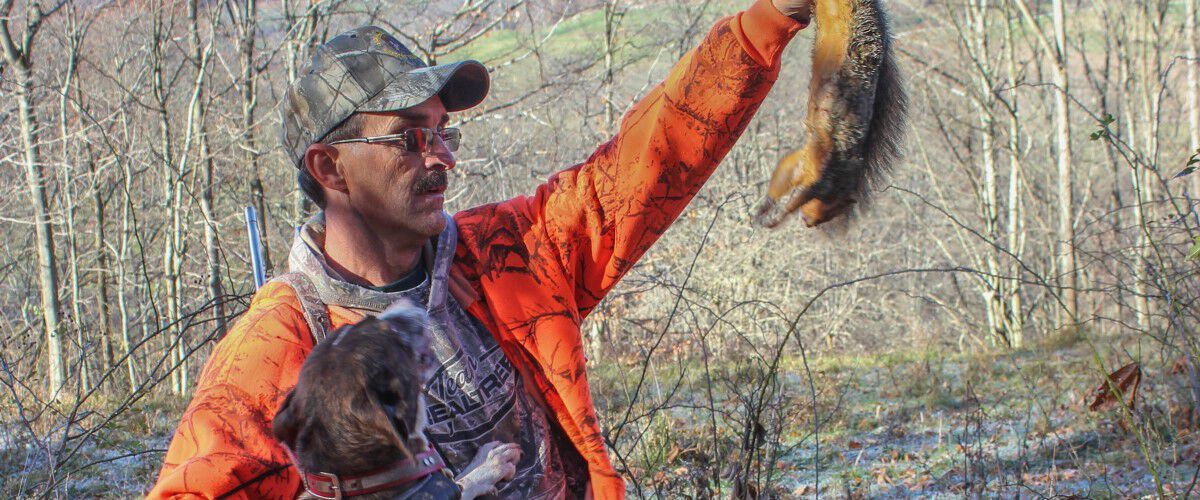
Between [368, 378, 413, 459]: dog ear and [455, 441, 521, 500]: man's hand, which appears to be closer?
[368, 378, 413, 459]: dog ear

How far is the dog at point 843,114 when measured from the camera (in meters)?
1.86

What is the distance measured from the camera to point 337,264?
239cm

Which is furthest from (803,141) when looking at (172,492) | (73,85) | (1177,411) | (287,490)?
(73,85)

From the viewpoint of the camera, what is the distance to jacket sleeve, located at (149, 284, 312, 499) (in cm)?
179

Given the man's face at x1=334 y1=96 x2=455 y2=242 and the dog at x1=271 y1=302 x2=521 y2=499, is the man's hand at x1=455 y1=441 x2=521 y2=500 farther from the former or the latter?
the man's face at x1=334 y1=96 x2=455 y2=242

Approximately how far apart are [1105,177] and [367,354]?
29.5m

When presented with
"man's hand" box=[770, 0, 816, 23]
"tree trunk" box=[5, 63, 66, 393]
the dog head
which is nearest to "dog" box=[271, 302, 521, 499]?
the dog head

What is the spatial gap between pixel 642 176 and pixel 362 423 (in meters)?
0.92

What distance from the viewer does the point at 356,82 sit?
230 centimetres

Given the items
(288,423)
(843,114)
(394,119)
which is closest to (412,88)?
(394,119)

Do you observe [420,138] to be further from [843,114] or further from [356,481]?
[843,114]

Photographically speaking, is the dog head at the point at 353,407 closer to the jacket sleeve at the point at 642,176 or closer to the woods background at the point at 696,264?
the jacket sleeve at the point at 642,176

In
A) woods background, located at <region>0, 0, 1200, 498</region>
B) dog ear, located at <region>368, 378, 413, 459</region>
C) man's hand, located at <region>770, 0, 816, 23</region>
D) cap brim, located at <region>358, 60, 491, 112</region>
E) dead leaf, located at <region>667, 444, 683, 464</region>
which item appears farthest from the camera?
dead leaf, located at <region>667, 444, 683, 464</region>

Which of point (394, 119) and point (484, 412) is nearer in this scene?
point (484, 412)
